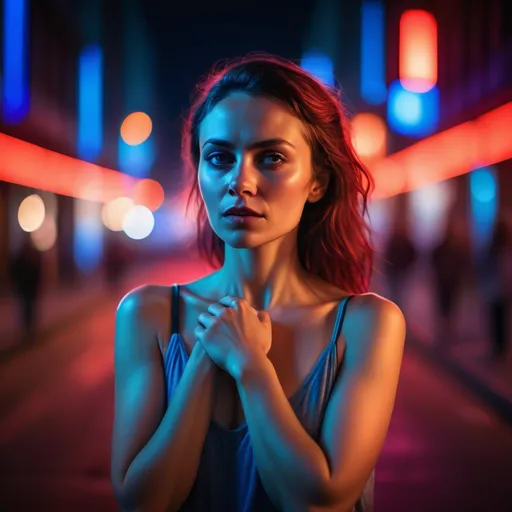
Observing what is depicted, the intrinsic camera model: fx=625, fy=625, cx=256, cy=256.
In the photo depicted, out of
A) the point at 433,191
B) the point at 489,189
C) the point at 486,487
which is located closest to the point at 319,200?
the point at 486,487

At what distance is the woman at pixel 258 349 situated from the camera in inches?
47.9

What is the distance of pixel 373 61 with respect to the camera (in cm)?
2022

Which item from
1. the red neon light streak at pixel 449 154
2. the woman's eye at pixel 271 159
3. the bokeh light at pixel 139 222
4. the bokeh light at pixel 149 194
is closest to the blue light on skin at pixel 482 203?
the red neon light streak at pixel 449 154

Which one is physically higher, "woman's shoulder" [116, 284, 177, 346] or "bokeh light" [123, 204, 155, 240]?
"bokeh light" [123, 204, 155, 240]

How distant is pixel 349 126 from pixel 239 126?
39 cm

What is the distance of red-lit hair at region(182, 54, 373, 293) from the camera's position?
141cm

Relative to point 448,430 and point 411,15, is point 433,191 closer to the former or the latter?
point 411,15

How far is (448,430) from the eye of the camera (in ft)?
14.7

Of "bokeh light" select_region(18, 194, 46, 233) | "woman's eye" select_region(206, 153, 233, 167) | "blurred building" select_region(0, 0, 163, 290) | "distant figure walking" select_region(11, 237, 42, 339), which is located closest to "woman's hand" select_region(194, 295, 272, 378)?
"woman's eye" select_region(206, 153, 233, 167)

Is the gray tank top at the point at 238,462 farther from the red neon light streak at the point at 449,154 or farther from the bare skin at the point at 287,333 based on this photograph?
the red neon light streak at the point at 449,154

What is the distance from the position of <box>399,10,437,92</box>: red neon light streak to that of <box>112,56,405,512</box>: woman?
12.9m

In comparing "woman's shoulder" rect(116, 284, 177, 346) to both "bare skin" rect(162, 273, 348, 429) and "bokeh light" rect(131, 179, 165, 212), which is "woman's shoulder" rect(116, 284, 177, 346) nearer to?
"bare skin" rect(162, 273, 348, 429)

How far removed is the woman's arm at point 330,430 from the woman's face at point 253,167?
30cm

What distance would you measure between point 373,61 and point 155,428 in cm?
2045
